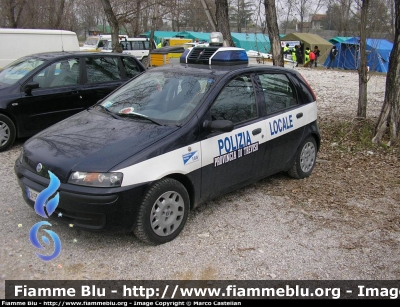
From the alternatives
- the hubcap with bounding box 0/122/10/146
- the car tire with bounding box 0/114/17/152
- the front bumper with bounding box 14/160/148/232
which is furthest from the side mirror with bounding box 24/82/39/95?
the front bumper with bounding box 14/160/148/232

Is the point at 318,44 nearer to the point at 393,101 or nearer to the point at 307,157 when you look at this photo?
the point at 393,101

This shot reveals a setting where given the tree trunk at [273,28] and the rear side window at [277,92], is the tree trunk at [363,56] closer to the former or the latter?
the tree trunk at [273,28]

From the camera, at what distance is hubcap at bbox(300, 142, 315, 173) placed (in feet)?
19.1

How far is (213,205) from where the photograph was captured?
4.96 metres

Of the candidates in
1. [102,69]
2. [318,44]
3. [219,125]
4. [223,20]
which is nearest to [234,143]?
[219,125]

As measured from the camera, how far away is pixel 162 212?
3.88 metres

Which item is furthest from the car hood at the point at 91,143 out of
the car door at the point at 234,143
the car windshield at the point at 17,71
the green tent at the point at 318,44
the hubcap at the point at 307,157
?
the green tent at the point at 318,44

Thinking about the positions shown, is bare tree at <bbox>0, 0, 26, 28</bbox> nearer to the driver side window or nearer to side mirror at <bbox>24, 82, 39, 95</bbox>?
side mirror at <bbox>24, 82, 39, 95</bbox>

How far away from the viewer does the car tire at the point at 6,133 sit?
6.70 meters

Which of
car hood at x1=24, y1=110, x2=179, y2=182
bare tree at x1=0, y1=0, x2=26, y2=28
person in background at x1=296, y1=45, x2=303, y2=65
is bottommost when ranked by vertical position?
car hood at x1=24, y1=110, x2=179, y2=182

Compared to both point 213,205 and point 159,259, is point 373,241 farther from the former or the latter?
point 159,259

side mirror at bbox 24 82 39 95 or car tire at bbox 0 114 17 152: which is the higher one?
side mirror at bbox 24 82 39 95

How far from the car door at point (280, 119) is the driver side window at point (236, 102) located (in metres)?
0.23

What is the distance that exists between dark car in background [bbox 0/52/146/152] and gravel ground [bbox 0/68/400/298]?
3.98 ft
